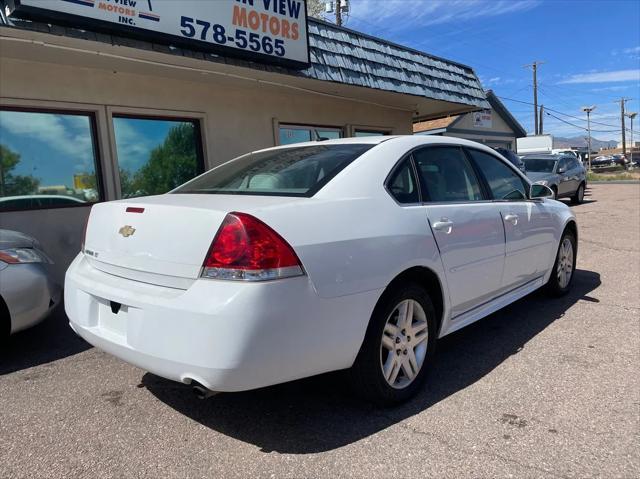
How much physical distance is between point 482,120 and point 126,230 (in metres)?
23.2

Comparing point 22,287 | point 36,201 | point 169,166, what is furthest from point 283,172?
point 169,166

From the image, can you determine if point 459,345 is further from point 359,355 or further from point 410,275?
point 359,355

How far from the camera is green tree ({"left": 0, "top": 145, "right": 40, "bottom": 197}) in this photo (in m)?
5.81

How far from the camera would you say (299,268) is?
7.70 ft

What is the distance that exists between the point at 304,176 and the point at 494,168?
2.01 metres

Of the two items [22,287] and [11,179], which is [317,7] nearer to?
[11,179]

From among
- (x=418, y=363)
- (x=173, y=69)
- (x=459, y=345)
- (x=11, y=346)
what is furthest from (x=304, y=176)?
(x=173, y=69)

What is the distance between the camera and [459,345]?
13.0ft

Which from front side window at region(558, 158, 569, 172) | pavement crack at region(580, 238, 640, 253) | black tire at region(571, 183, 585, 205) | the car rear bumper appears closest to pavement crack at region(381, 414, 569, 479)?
the car rear bumper

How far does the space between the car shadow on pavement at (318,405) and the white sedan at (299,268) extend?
174 millimetres

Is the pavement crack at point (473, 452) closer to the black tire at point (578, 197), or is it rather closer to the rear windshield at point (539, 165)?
the rear windshield at point (539, 165)

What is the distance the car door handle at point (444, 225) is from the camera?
123 inches

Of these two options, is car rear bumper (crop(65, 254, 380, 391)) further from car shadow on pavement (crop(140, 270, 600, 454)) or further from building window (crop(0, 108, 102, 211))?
building window (crop(0, 108, 102, 211))

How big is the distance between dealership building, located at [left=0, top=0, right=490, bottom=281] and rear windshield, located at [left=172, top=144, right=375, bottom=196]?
102 inches
